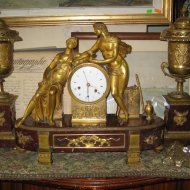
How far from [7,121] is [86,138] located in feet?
0.98

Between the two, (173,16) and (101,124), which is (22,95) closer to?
(101,124)

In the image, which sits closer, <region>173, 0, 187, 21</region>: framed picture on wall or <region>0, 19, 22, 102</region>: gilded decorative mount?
<region>0, 19, 22, 102</region>: gilded decorative mount

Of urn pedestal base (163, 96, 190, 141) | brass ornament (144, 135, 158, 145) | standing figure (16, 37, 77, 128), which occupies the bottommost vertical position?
brass ornament (144, 135, 158, 145)

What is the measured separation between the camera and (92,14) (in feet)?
4.18

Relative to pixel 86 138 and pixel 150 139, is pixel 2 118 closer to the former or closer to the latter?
pixel 86 138

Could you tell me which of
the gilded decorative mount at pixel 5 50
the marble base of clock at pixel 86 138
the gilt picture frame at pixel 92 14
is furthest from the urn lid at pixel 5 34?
the marble base of clock at pixel 86 138

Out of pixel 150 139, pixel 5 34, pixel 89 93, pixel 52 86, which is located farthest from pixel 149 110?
pixel 5 34

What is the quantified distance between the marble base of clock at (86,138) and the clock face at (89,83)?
0.11 metres

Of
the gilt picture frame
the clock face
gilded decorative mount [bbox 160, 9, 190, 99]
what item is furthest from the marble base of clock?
the gilt picture frame

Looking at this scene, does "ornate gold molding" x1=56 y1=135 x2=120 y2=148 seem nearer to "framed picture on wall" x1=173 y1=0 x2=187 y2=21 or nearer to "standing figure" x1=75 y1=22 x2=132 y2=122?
"standing figure" x1=75 y1=22 x2=132 y2=122

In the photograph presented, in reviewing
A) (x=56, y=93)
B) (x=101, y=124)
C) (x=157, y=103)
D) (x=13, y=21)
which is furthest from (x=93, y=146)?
(x=13, y=21)

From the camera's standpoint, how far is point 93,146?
1.11 meters

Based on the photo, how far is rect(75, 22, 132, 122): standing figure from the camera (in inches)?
42.0

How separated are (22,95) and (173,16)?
69 centimetres
